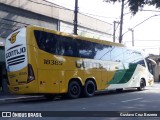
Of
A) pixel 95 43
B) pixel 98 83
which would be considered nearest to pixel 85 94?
pixel 98 83

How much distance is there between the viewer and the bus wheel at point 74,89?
18.8 m

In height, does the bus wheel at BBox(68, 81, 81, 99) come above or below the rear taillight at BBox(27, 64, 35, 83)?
below

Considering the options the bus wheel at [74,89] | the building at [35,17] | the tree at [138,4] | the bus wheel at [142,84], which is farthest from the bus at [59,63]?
the tree at [138,4]

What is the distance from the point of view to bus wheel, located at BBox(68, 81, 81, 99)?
1882 cm

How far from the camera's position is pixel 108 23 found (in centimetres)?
4034

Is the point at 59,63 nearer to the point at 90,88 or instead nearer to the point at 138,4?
the point at 90,88

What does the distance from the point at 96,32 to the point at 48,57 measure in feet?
65.5

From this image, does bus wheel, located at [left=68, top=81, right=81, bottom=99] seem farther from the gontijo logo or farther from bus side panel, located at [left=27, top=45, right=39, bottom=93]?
the gontijo logo

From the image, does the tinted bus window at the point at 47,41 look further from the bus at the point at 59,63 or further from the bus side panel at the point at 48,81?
the bus side panel at the point at 48,81

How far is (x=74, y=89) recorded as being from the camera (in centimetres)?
1917

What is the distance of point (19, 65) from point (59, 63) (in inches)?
84.9

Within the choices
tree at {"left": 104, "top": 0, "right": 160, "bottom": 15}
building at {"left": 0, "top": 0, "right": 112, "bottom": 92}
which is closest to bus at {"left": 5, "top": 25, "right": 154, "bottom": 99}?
building at {"left": 0, "top": 0, "right": 112, "bottom": 92}

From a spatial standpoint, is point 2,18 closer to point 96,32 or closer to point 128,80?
point 128,80

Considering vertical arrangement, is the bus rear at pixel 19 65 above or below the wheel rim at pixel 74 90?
above
